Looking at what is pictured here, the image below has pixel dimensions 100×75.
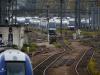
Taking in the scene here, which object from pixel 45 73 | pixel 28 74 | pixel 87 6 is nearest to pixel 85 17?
pixel 87 6

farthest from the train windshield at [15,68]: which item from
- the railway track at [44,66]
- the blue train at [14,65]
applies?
the railway track at [44,66]

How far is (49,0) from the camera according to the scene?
94000mm

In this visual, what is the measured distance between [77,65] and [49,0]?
59.8m

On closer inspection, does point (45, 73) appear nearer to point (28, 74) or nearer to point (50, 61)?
point (50, 61)

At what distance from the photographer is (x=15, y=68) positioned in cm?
1661

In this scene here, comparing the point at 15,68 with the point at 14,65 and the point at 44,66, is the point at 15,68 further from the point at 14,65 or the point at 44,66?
the point at 44,66

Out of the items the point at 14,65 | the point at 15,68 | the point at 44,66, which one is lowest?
the point at 44,66

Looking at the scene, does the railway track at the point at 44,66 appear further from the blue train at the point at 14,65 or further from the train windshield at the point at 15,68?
the train windshield at the point at 15,68

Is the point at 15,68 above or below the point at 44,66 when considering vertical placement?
above

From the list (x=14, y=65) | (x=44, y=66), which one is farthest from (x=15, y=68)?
(x=44, y=66)

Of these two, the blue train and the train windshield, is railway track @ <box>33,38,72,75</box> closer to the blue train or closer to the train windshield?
the blue train

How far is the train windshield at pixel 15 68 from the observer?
16.5m

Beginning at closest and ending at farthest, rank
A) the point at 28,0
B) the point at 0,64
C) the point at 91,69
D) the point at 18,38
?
the point at 0,64 → the point at 91,69 → the point at 18,38 → the point at 28,0

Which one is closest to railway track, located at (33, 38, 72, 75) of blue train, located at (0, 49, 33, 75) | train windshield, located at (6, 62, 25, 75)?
blue train, located at (0, 49, 33, 75)
